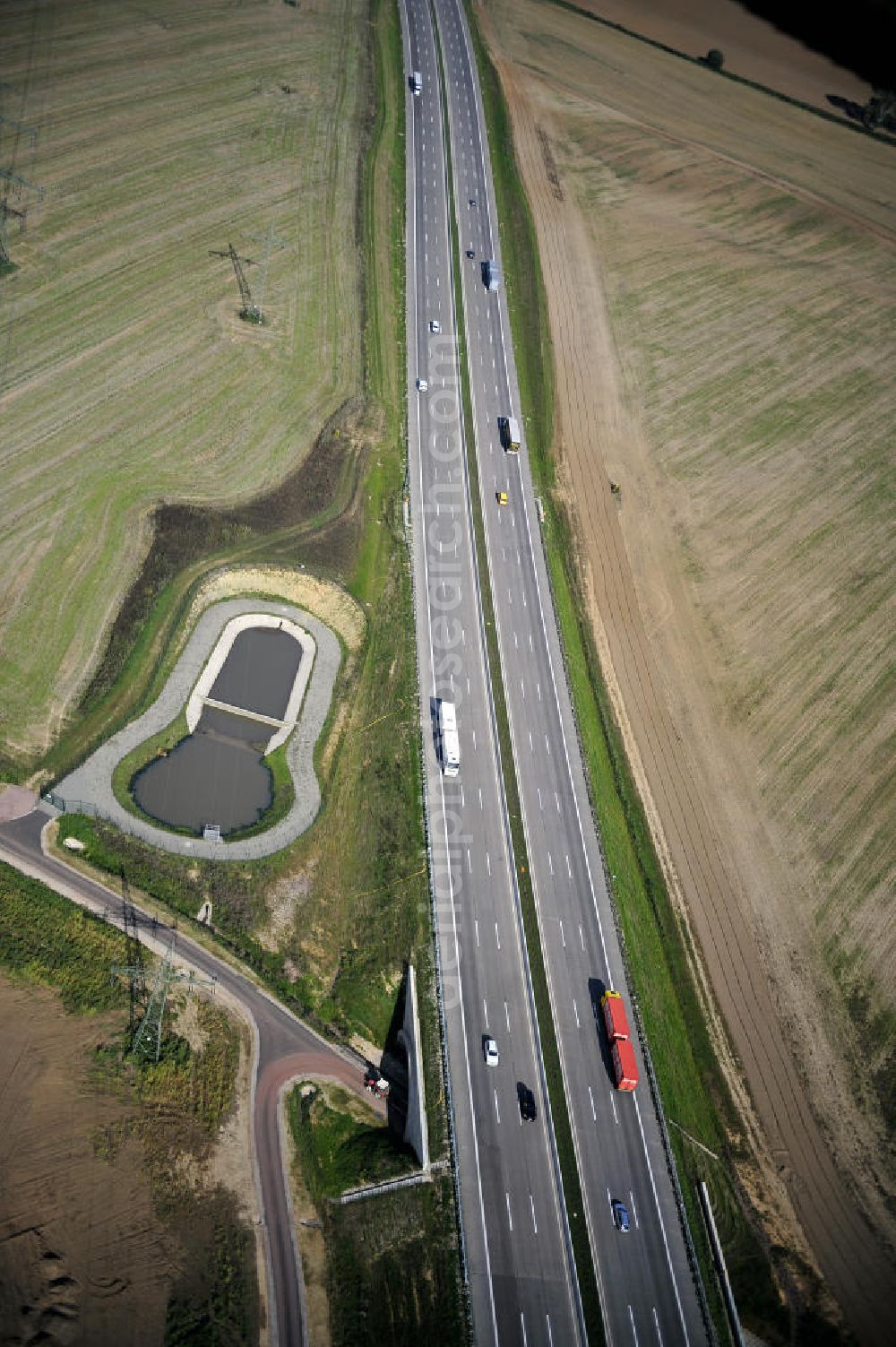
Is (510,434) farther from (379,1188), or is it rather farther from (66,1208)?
(66,1208)

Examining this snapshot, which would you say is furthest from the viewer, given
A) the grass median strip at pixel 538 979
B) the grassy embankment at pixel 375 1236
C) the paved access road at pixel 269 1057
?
the grass median strip at pixel 538 979

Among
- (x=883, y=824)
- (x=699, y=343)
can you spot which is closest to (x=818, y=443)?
(x=699, y=343)

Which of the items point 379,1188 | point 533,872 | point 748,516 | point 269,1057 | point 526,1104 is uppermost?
point 748,516

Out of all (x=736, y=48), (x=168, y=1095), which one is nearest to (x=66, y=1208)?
(x=168, y=1095)

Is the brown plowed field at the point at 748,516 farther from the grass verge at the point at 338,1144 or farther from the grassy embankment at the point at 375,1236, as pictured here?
the grass verge at the point at 338,1144

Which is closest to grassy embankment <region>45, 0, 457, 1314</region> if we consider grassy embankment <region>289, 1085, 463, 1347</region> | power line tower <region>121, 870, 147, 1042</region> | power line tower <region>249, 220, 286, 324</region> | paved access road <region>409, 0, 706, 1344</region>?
grassy embankment <region>289, 1085, 463, 1347</region>

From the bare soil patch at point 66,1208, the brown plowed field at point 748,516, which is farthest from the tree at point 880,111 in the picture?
the bare soil patch at point 66,1208

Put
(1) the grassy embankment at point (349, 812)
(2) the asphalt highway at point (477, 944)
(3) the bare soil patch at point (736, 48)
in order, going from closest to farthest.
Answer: (2) the asphalt highway at point (477, 944)
(1) the grassy embankment at point (349, 812)
(3) the bare soil patch at point (736, 48)
